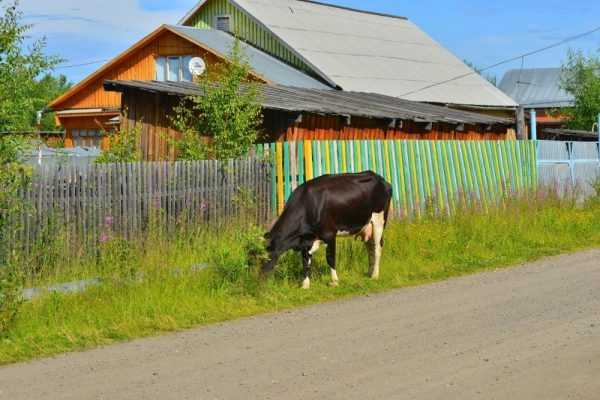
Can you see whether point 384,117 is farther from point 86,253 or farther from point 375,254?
point 86,253

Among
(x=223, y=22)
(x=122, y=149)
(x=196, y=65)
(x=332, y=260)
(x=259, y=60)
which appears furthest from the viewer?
(x=223, y=22)

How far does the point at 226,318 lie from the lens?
33.0ft

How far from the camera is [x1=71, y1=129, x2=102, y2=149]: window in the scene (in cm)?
3580

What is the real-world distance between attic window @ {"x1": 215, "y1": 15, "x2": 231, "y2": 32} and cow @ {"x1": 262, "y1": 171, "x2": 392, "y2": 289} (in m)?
23.2

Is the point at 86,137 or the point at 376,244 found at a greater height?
the point at 86,137

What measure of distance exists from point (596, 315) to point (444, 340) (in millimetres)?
2007

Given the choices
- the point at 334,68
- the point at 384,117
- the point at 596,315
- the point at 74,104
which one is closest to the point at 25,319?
the point at 596,315

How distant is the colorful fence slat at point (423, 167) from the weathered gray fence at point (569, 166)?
0.71m

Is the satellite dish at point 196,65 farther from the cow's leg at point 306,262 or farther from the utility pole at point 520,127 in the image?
the cow's leg at point 306,262

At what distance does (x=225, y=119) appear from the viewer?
651 inches

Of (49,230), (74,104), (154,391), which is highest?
(74,104)

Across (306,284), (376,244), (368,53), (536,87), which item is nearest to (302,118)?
(376,244)

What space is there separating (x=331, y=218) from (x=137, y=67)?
23350 mm

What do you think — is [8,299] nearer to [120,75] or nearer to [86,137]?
[120,75]
